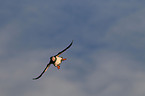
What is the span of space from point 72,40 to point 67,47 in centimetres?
99

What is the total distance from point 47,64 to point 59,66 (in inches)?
53.7

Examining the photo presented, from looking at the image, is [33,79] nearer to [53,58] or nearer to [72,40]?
[53,58]

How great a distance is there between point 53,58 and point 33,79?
362cm

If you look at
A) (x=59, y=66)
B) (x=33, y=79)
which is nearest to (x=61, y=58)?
(x=59, y=66)

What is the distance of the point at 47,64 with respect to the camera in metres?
42.9

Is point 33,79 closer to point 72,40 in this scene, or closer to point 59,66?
point 59,66

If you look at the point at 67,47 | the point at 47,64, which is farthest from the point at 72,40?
the point at 47,64

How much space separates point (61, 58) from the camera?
42469 mm

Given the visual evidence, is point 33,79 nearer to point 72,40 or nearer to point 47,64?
point 47,64

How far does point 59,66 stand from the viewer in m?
42.7

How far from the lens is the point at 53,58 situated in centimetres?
4153

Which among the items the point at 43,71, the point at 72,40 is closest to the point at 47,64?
the point at 43,71

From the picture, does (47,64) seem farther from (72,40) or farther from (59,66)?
(72,40)

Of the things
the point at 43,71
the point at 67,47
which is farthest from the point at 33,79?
the point at 67,47
